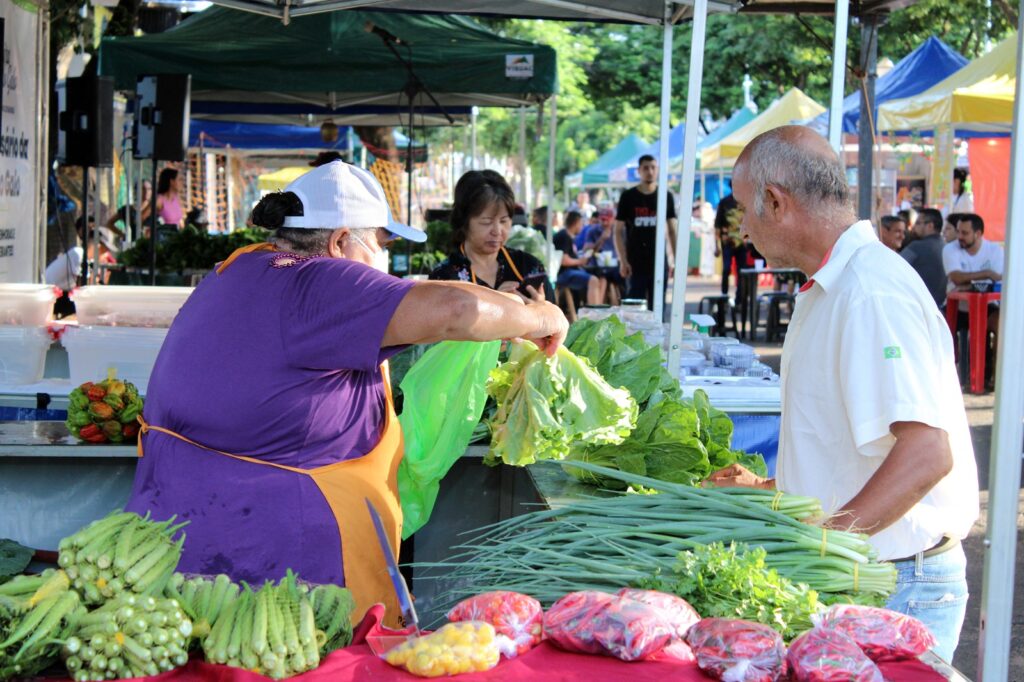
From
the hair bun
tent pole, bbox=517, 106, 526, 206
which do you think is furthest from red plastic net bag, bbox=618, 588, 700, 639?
tent pole, bbox=517, 106, 526, 206

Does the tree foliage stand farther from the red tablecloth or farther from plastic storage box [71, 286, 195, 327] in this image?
the red tablecloth

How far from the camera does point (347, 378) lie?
2.94 m

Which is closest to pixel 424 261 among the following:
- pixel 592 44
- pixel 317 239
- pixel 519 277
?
pixel 519 277

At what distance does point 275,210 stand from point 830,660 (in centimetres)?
179

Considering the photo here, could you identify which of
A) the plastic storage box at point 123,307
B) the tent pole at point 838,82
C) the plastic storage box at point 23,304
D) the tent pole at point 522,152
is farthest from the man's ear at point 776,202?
the tent pole at point 522,152

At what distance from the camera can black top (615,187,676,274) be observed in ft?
43.5

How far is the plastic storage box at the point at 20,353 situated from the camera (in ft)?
17.5

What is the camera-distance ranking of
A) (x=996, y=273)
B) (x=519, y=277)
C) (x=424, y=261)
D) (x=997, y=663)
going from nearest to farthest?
(x=997, y=663)
(x=519, y=277)
(x=424, y=261)
(x=996, y=273)

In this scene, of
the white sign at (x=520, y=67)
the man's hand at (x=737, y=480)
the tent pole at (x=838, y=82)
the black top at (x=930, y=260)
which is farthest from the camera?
the black top at (x=930, y=260)

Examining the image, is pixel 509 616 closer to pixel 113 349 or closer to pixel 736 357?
pixel 113 349

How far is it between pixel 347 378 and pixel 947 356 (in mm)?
1499

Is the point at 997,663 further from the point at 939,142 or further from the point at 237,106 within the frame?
the point at 939,142

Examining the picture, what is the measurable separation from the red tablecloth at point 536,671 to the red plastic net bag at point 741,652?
0.14 ft

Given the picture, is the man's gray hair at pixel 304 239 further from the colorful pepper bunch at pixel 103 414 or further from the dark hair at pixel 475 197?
the dark hair at pixel 475 197
